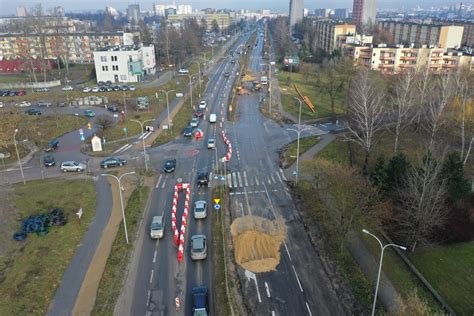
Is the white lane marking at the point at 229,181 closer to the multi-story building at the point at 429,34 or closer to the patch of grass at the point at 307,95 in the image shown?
the patch of grass at the point at 307,95

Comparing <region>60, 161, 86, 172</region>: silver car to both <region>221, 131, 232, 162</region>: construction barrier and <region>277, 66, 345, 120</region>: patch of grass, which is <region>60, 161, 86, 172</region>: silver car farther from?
<region>277, 66, 345, 120</region>: patch of grass

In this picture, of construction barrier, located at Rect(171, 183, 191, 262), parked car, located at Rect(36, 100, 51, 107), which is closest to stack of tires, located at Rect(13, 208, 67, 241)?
construction barrier, located at Rect(171, 183, 191, 262)

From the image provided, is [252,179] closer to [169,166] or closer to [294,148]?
[169,166]

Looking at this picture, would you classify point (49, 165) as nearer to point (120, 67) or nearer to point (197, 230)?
point (197, 230)

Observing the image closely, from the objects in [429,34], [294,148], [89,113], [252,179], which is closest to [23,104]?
[89,113]

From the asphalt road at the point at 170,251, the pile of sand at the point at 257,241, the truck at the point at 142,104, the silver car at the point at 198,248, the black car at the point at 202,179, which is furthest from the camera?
the truck at the point at 142,104

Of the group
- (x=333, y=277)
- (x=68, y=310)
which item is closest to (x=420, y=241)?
(x=333, y=277)

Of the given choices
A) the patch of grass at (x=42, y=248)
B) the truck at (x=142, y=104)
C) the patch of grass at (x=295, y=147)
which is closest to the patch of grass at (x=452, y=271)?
the patch of grass at (x=295, y=147)
